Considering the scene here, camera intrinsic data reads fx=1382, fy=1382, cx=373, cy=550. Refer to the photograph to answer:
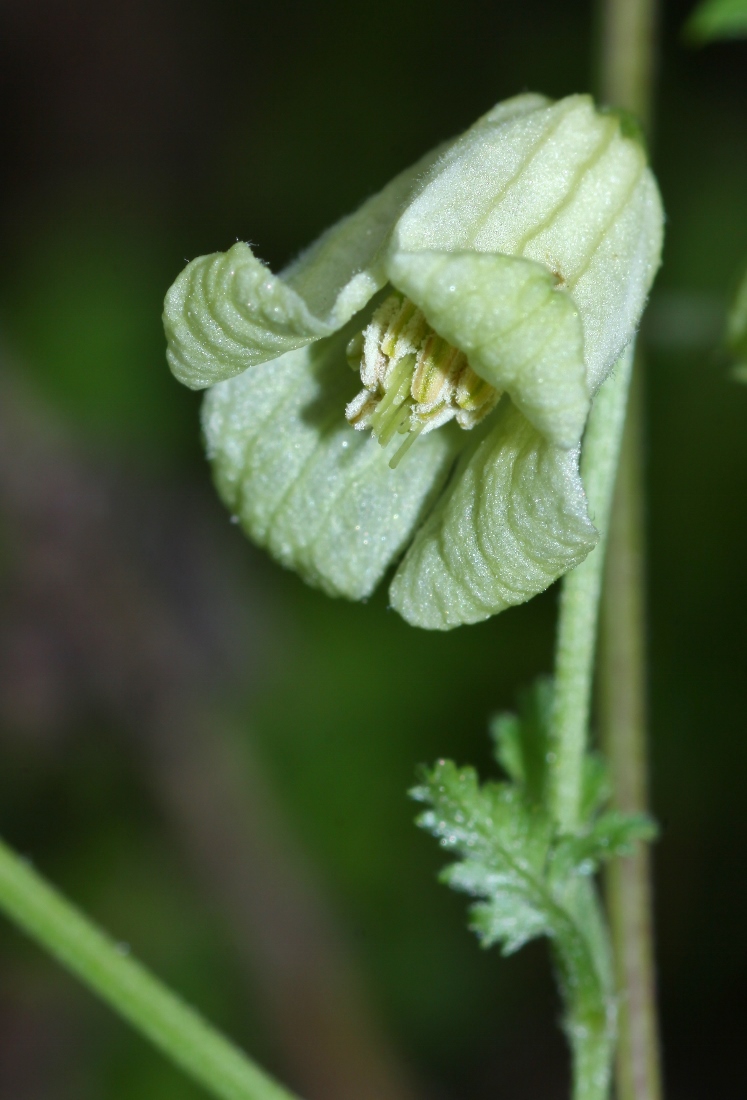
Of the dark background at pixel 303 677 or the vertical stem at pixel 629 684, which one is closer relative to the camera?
the vertical stem at pixel 629 684

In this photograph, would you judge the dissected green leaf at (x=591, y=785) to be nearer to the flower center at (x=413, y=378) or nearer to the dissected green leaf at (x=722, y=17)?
the flower center at (x=413, y=378)

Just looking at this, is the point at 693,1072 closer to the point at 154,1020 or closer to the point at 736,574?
the point at 736,574

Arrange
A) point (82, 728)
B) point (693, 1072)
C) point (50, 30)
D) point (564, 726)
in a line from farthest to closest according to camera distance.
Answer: point (50, 30) → point (82, 728) → point (693, 1072) → point (564, 726)

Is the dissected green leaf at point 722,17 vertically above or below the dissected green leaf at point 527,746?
above

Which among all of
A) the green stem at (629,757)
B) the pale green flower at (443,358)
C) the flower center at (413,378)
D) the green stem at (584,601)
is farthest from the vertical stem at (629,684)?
the flower center at (413,378)

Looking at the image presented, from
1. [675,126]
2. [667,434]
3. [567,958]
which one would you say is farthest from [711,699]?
[567,958]

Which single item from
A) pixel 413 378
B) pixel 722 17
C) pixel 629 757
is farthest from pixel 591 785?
pixel 722 17
